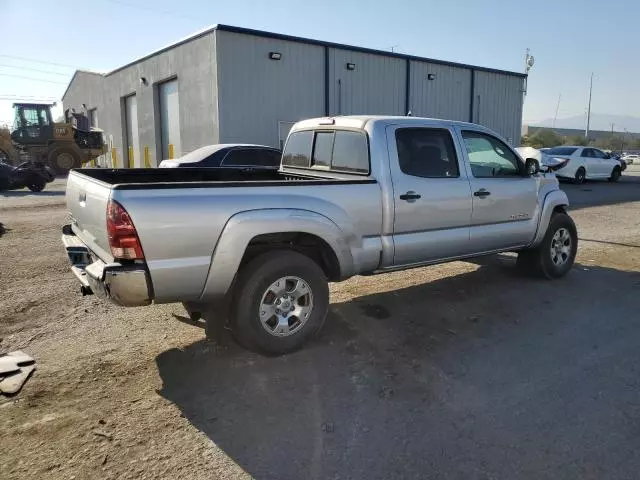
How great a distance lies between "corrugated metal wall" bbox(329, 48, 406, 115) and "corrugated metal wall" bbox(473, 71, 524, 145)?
17.3 feet

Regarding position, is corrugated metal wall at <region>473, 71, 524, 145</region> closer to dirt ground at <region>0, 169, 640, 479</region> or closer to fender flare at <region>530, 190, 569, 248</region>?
fender flare at <region>530, 190, 569, 248</region>

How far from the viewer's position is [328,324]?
5094 mm

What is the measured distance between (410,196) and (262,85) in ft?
48.8

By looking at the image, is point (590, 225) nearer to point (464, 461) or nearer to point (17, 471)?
point (464, 461)

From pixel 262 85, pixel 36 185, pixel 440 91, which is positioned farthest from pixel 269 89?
pixel 440 91

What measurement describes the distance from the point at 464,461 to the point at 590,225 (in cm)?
1019

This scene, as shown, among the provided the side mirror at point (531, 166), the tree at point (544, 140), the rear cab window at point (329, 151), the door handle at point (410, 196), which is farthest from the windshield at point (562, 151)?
the tree at point (544, 140)

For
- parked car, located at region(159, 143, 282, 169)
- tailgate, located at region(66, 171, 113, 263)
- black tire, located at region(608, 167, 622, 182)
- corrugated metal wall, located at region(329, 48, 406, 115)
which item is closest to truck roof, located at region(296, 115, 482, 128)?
tailgate, located at region(66, 171, 113, 263)

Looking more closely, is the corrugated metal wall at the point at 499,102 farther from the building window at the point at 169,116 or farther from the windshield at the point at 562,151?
the building window at the point at 169,116

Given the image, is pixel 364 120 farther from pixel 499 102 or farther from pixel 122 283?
pixel 499 102

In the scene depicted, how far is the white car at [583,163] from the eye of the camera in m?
22.3

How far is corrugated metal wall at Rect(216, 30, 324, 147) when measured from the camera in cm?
1795

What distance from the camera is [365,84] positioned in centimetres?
2123

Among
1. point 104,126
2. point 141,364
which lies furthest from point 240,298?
point 104,126
